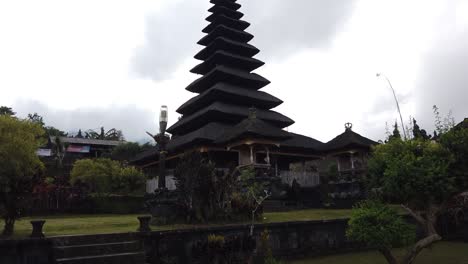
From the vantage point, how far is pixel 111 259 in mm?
8734

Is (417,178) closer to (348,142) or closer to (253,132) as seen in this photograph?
(253,132)

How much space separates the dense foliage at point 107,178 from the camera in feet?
90.2

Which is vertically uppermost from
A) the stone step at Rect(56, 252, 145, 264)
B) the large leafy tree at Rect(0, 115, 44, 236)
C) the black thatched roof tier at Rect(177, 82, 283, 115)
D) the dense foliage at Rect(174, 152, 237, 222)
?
the black thatched roof tier at Rect(177, 82, 283, 115)

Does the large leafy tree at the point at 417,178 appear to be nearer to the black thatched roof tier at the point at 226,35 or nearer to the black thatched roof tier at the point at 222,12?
the black thatched roof tier at the point at 226,35

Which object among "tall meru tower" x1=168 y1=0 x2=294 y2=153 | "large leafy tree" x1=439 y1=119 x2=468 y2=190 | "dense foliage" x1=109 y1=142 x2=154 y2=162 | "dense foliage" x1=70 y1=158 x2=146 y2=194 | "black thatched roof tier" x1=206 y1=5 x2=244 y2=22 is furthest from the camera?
"dense foliage" x1=109 y1=142 x2=154 y2=162

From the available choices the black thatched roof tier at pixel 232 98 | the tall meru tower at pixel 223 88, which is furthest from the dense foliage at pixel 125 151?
the black thatched roof tier at pixel 232 98

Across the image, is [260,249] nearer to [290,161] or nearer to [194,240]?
[194,240]

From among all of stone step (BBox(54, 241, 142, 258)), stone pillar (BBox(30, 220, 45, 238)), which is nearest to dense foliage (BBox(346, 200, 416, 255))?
stone step (BBox(54, 241, 142, 258))

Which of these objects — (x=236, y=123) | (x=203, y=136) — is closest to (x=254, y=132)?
(x=203, y=136)

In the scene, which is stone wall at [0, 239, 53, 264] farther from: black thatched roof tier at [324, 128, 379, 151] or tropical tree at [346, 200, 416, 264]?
black thatched roof tier at [324, 128, 379, 151]

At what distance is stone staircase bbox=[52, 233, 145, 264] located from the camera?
8516mm

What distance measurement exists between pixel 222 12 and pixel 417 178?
2757 cm

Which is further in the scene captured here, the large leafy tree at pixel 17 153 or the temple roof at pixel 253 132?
the temple roof at pixel 253 132

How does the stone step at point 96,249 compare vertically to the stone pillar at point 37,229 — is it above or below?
below
